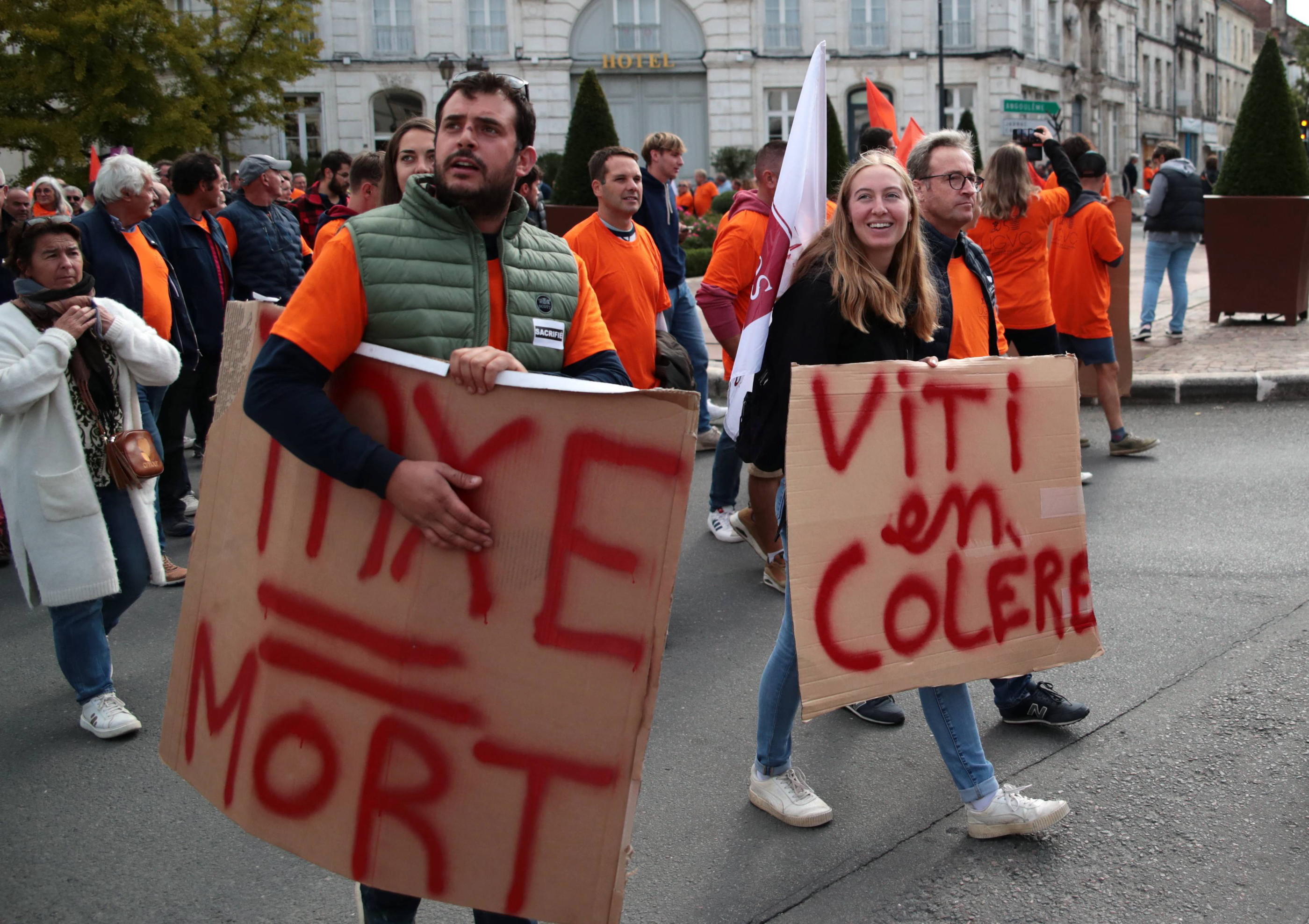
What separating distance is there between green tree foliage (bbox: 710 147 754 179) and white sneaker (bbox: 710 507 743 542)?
35680 millimetres

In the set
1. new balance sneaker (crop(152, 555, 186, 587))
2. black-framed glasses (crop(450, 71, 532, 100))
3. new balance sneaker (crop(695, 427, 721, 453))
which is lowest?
new balance sneaker (crop(152, 555, 186, 587))

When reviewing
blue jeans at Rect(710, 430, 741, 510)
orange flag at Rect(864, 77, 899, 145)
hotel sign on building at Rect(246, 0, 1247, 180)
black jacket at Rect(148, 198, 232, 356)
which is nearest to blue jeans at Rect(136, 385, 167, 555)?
black jacket at Rect(148, 198, 232, 356)

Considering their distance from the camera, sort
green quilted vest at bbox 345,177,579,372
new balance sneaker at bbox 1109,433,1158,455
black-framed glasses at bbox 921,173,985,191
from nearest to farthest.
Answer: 1. green quilted vest at bbox 345,177,579,372
2. black-framed glasses at bbox 921,173,985,191
3. new balance sneaker at bbox 1109,433,1158,455

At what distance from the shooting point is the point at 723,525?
250 inches

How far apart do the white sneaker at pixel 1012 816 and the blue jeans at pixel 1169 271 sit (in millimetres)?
9673

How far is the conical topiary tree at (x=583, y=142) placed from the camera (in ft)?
43.0

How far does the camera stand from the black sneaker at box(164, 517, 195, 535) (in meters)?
6.70

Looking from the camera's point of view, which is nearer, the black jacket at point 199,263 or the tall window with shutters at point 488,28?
the black jacket at point 199,263

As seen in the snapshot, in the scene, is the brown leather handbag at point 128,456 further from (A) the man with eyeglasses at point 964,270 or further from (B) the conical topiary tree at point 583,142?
(B) the conical topiary tree at point 583,142

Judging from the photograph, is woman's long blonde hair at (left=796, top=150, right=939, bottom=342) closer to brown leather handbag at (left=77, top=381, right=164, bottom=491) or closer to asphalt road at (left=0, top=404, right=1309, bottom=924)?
asphalt road at (left=0, top=404, right=1309, bottom=924)

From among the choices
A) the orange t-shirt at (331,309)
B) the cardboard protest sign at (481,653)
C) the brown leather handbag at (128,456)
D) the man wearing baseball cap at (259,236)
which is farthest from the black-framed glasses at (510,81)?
the man wearing baseball cap at (259,236)

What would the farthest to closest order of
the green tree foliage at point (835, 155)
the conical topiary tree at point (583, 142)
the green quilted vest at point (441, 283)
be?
the green tree foliage at point (835, 155) → the conical topiary tree at point (583, 142) → the green quilted vest at point (441, 283)

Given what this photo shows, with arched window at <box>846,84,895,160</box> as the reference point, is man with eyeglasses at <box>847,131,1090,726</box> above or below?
below

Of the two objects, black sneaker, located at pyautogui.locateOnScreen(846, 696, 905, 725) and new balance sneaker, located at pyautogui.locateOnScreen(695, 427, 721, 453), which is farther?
new balance sneaker, located at pyautogui.locateOnScreen(695, 427, 721, 453)
